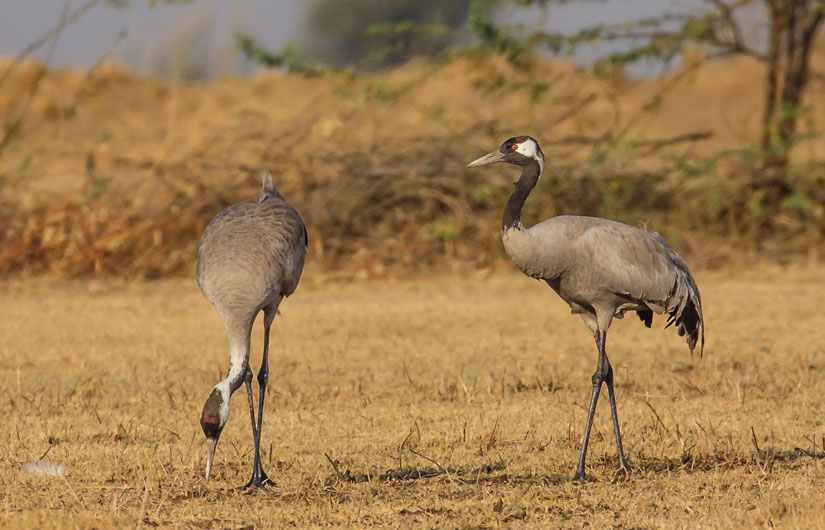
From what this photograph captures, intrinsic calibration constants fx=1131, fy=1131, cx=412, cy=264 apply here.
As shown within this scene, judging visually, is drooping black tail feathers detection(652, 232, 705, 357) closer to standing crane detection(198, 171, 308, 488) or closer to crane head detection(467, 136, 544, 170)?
crane head detection(467, 136, 544, 170)

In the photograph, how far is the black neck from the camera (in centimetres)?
542

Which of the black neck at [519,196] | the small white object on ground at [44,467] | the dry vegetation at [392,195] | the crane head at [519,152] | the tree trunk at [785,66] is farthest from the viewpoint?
the tree trunk at [785,66]

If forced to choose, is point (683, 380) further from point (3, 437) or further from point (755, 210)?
point (755, 210)

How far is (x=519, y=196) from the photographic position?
5.49 metres

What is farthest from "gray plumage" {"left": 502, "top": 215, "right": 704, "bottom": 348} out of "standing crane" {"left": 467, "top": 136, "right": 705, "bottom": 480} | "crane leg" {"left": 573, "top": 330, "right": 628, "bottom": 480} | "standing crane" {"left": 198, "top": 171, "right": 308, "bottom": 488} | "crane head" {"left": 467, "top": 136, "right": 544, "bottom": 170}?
"standing crane" {"left": 198, "top": 171, "right": 308, "bottom": 488}

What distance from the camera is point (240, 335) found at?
5215 millimetres

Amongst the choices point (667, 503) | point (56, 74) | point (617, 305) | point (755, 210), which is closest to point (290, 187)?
point (755, 210)

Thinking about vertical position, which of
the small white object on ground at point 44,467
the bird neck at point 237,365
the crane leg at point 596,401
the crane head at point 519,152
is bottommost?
the small white object on ground at point 44,467

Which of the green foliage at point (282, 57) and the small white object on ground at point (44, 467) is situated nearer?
the small white object on ground at point (44, 467)

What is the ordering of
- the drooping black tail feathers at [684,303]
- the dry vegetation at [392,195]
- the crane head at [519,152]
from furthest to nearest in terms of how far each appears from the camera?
the dry vegetation at [392,195] < the drooping black tail feathers at [684,303] < the crane head at [519,152]

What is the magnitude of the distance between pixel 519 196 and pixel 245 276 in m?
1.38

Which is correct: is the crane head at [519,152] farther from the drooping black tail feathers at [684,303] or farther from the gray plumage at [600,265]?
the drooping black tail feathers at [684,303]

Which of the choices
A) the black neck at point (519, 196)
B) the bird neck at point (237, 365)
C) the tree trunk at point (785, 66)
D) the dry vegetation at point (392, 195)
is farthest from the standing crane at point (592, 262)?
the tree trunk at point (785, 66)

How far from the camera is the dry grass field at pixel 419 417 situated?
471cm
